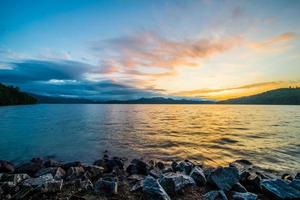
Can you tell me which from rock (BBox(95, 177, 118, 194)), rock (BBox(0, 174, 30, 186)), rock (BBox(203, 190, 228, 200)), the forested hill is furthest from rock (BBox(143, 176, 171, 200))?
the forested hill

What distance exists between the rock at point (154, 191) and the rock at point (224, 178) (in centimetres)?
275

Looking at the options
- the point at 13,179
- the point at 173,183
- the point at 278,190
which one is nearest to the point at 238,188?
the point at 278,190

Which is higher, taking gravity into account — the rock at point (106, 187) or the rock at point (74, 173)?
the rock at point (106, 187)

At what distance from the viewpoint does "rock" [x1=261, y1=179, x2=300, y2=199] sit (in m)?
7.21

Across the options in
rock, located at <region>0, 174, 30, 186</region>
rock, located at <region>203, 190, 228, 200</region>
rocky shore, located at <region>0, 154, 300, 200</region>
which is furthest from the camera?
rock, located at <region>0, 174, 30, 186</region>

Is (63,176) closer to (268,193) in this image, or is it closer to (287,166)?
(268,193)

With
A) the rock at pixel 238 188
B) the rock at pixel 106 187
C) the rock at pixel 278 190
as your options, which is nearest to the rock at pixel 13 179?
the rock at pixel 106 187

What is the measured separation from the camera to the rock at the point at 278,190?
23.6ft

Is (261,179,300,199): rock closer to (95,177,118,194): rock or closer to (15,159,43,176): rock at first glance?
(95,177,118,194): rock

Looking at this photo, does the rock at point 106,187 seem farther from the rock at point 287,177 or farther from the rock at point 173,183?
the rock at point 287,177

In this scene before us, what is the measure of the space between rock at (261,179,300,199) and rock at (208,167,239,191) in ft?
3.62

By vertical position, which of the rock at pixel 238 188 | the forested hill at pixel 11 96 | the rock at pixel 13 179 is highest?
the forested hill at pixel 11 96

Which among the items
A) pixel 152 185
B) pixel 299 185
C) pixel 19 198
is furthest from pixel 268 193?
pixel 19 198

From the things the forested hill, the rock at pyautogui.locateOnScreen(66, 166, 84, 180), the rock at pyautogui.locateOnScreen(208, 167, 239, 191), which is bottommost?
the rock at pyautogui.locateOnScreen(66, 166, 84, 180)
